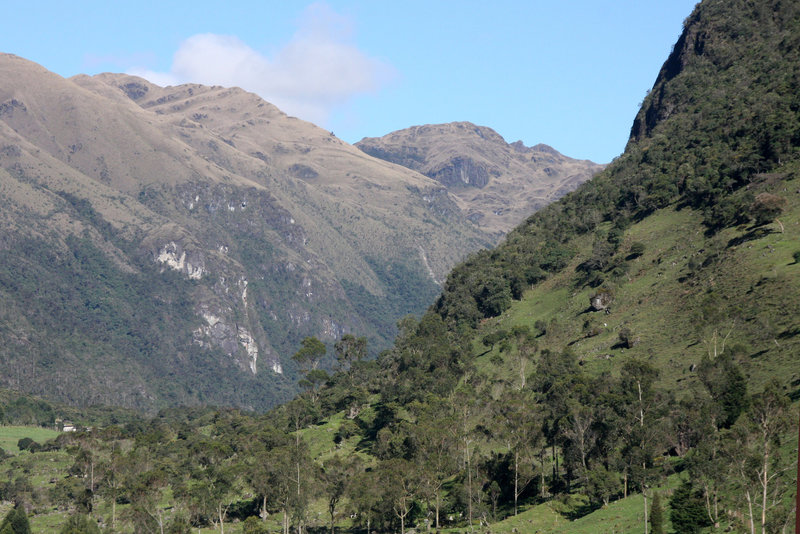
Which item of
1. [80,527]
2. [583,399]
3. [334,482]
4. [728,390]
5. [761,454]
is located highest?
[583,399]

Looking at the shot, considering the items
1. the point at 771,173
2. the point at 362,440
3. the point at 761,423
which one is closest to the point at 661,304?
the point at 771,173

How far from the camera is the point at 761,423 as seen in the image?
Result: 6738 cm

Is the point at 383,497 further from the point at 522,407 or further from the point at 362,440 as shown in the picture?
the point at 362,440

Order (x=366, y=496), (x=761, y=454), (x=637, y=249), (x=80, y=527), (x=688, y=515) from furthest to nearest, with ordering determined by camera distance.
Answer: (x=637, y=249), (x=80, y=527), (x=366, y=496), (x=688, y=515), (x=761, y=454)

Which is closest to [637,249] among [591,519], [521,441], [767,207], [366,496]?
[767,207]

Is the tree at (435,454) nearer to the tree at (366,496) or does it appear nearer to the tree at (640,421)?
the tree at (366,496)

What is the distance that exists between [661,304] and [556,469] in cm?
4168

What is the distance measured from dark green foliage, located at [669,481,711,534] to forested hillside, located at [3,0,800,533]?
18cm

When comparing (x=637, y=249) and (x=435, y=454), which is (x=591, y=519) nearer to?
(x=435, y=454)

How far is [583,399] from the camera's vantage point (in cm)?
10294

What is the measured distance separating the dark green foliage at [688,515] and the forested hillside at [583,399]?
0.61ft

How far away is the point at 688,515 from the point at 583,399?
1287 inches

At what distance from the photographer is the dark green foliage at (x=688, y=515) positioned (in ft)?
230

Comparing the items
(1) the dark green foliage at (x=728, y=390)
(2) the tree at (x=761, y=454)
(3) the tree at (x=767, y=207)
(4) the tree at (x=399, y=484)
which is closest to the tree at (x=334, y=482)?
(4) the tree at (x=399, y=484)
